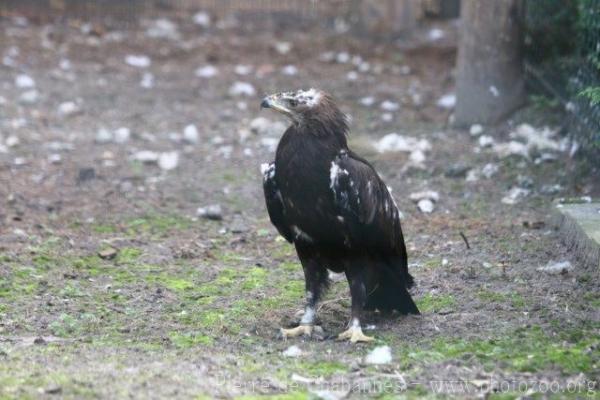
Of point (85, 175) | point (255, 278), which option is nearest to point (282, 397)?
point (255, 278)

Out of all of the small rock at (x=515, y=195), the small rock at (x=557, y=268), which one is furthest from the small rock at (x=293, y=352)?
the small rock at (x=515, y=195)

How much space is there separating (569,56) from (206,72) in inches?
206

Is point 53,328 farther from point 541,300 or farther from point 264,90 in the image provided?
point 264,90

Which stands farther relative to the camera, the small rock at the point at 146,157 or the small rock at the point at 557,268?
the small rock at the point at 146,157

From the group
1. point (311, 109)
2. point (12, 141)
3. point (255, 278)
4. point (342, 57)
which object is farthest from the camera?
point (342, 57)

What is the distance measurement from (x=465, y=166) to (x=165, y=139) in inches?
124

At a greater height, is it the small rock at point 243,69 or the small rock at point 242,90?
the small rock at point 243,69

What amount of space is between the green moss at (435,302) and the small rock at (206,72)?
7630mm

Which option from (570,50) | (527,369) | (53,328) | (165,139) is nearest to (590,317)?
(527,369)

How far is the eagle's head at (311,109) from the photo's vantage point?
238 inches

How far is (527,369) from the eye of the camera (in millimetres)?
5172

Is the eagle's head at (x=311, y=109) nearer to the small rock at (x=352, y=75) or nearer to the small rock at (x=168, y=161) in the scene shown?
the small rock at (x=168, y=161)

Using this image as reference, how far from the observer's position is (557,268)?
685 cm

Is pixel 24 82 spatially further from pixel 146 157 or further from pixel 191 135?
pixel 146 157
